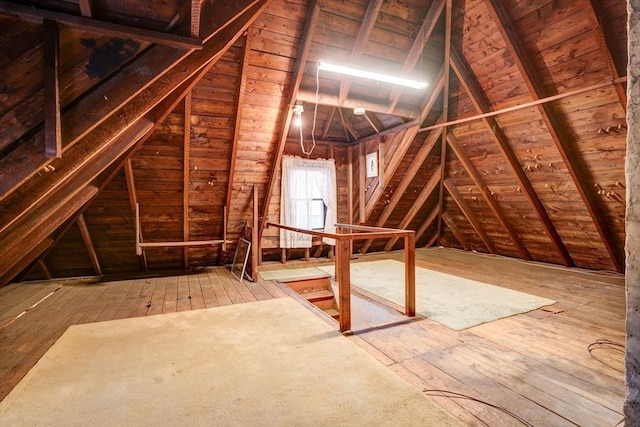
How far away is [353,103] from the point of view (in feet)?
15.0

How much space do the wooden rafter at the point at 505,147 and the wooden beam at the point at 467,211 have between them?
1.37m

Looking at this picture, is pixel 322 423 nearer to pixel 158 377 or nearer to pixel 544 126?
pixel 158 377

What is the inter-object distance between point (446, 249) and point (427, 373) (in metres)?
6.10

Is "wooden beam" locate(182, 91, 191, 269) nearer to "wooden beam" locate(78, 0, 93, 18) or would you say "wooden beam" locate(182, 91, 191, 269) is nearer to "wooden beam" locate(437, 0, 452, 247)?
"wooden beam" locate(78, 0, 93, 18)

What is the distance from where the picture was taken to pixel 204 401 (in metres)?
1.96

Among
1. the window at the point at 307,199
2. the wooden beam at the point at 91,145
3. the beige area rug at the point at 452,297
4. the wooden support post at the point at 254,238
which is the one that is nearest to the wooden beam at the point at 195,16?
the wooden beam at the point at 91,145

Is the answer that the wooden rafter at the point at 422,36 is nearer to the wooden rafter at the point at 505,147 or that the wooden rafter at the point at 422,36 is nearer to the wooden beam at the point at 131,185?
the wooden rafter at the point at 505,147

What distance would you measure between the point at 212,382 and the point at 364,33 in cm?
407

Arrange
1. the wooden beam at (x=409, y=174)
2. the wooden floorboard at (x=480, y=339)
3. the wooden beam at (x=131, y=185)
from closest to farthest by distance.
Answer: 1. the wooden floorboard at (x=480, y=339)
2. the wooden beam at (x=131, y=185)
3. the wooden beam at (x=409, y=174)

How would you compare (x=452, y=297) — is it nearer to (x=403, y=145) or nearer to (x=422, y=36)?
(x=403, y=145)

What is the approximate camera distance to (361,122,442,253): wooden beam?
563 cm

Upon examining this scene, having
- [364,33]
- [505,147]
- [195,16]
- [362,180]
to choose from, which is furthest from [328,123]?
[195,16]

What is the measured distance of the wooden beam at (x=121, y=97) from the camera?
1.58m

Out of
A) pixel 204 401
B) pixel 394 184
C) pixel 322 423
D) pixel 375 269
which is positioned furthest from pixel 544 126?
pixel 204 401
